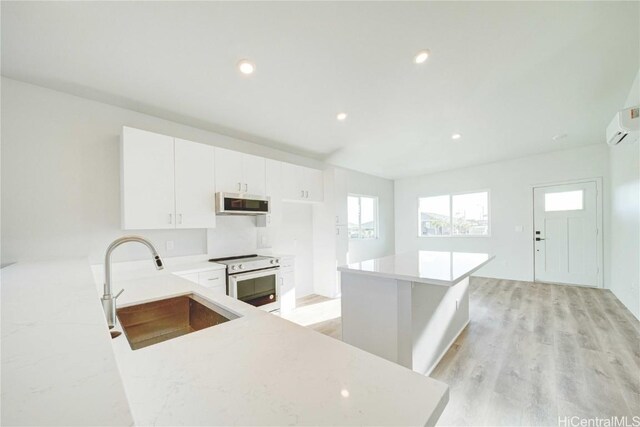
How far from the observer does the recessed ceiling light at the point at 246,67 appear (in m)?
2.36

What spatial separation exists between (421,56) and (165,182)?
2889mm

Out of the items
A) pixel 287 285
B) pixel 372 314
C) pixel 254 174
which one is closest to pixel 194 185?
pixel 254 174

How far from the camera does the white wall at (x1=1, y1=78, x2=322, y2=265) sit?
7.16ft

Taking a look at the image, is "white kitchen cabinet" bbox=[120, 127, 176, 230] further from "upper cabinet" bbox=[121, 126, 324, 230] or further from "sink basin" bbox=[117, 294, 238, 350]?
"sink basin" bbox=[117, 294, 238, 350]

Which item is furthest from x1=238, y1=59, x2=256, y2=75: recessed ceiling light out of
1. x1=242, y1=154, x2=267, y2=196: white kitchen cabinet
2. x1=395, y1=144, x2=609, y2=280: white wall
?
x1=395, y1=144, x2=609, y2=280: white wall

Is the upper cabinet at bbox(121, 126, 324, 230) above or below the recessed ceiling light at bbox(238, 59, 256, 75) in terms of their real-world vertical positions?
below

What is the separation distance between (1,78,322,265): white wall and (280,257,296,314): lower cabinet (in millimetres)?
1608

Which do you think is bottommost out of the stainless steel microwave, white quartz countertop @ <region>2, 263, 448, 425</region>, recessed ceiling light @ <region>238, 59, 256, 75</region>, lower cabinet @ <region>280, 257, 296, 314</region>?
lower cabinet @ <region>280, 257, 296, 314</region>

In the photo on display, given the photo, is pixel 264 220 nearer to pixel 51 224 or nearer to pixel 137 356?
pixel 51 224

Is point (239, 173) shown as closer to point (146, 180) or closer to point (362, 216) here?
point (146, 180)

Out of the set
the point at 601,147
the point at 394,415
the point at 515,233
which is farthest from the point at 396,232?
the point at 394,415

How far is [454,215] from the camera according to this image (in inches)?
245

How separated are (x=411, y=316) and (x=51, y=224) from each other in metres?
3.22

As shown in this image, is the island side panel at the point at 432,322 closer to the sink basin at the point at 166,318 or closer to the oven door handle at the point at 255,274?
the sink basin at the point at 166,318
